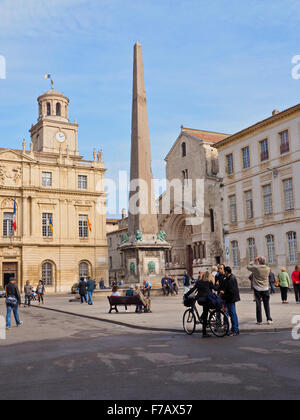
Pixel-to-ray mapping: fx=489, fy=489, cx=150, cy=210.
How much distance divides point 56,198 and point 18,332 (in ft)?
130

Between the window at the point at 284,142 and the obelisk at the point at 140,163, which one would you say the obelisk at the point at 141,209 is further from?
the window at the point at 284,142

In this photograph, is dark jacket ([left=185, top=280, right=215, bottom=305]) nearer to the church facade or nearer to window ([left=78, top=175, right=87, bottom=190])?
the church facade

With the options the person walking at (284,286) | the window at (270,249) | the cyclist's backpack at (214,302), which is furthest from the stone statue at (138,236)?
the cyclist's backpack at (214,302)

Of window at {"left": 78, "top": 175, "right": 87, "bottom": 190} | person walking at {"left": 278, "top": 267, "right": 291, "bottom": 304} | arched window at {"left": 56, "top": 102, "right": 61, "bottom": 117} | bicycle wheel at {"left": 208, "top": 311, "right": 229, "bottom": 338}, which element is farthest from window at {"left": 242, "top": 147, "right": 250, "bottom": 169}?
arched window at {"left": 56, "top": 102, "right": 61, "bottom": 117}

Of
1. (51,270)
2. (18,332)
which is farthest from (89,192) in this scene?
(18,332)

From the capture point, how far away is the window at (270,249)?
1332 inches

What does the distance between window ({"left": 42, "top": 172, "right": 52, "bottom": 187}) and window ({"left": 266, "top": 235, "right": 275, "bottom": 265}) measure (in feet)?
85.9

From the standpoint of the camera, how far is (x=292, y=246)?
32.2 metres

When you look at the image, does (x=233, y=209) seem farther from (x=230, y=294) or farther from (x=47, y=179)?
(x=230, y=294)

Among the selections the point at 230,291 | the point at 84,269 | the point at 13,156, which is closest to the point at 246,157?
the point at 84,269

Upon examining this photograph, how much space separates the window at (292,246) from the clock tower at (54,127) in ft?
109
